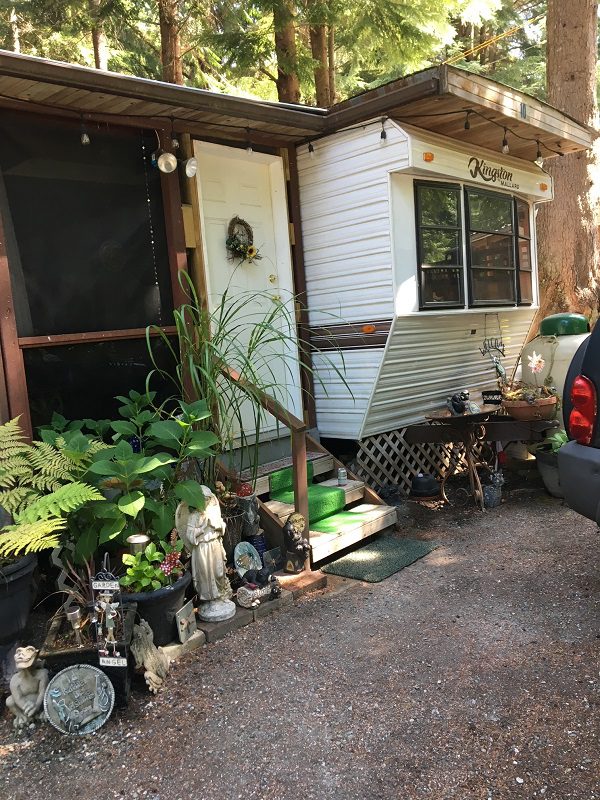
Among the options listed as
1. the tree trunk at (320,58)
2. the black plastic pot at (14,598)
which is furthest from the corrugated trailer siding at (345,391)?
the tree trunk at (320,58)

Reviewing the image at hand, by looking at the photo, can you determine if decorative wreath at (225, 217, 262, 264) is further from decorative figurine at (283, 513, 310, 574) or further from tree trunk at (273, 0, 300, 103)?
tree trunk at (273, 0, 300, 103)

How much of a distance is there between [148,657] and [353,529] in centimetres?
202

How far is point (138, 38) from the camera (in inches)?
392

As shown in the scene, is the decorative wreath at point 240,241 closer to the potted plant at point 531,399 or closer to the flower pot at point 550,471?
the potted plant at point 531,399

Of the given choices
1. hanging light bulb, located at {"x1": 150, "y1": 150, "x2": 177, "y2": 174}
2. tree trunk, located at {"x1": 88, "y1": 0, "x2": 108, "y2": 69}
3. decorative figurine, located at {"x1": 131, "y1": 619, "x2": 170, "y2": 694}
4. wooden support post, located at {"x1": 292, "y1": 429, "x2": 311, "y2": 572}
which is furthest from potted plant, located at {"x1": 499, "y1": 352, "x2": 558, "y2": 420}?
tree trunk, located at {"x1": 88, "y1": 0, "x2": 108, "y2": 69}

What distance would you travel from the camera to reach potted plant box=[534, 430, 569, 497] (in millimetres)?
5496

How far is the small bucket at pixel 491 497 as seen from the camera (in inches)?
214

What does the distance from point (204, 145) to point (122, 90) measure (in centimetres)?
114

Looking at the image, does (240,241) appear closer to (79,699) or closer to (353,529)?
(353,529)

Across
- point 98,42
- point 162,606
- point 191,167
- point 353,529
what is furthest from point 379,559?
point 98,42

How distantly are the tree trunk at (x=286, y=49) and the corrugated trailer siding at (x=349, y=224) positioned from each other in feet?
7.50

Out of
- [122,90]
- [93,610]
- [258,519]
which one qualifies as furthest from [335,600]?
[122,90]

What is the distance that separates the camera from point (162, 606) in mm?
3029

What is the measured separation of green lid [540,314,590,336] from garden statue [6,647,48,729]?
18.7 feet
